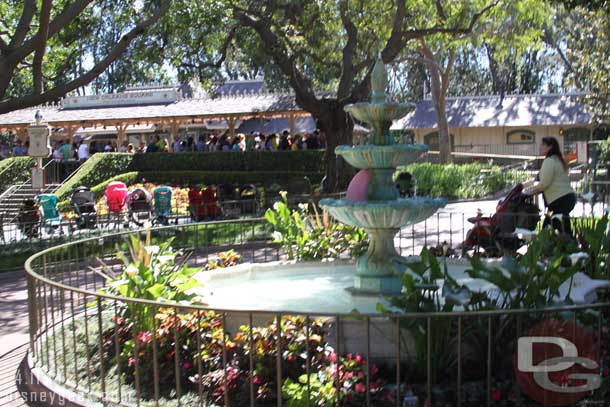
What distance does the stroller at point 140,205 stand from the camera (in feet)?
60.0

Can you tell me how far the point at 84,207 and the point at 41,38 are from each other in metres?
6.61

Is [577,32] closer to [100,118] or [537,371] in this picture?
[100,118]

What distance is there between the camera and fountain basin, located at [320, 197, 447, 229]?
7.45m

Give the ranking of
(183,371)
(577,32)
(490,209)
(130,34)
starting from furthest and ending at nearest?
1. (577,32)
2. (490,209)
3. (130,34)
4. (183,371)

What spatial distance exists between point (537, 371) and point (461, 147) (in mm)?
41169

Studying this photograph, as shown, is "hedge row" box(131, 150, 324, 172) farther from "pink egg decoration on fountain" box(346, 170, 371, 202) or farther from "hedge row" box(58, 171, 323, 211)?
"pink egg decoration on fountain" box(346, 170, 371, 202)

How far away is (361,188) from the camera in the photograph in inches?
314

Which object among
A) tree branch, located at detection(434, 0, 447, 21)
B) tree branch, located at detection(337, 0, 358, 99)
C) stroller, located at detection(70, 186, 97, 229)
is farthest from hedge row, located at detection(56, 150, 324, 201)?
stroller, located at detection(70, 186, 97, 229)

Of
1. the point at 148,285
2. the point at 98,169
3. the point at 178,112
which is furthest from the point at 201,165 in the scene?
the point at 148,285

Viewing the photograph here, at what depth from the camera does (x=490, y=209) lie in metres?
20.0

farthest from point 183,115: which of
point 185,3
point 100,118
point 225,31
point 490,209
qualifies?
point 490,209

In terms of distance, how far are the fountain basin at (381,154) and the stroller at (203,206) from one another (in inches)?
402

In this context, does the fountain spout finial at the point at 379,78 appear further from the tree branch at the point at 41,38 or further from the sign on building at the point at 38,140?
the sign on building at the point at 38,140

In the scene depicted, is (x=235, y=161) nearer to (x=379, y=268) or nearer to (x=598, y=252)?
(x=379, y=268)
